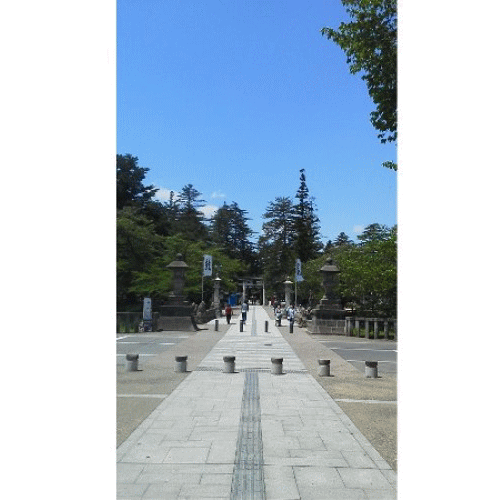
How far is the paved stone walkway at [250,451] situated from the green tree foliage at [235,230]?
201 feet

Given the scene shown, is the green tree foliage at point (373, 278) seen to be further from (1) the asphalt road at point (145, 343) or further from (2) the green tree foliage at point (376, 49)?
(2) the green tree foliage at point (376, 49)

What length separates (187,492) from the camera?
14.1ft

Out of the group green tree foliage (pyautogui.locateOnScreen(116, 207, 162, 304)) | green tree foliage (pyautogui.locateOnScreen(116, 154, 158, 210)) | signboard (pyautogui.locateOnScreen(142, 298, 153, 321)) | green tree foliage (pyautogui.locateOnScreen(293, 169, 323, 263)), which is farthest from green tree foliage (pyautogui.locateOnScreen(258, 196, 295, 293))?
signboard (pyautogui.locateOnScreen(142, 298, 153, 321))

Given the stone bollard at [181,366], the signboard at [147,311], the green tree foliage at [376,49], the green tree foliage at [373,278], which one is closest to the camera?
the green tree foliage at [376,49]

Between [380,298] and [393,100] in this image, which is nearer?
[393,100]

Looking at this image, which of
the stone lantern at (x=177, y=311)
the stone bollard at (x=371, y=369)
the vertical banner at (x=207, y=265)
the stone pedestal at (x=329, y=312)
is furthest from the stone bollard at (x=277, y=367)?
the vertical banner at (x=207, y=265)

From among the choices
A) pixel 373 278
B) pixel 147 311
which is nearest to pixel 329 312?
pixel 373 278

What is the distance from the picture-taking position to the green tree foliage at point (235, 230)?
70.9m

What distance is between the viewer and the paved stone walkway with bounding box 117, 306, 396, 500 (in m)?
4.43

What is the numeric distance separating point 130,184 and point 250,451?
3921cm

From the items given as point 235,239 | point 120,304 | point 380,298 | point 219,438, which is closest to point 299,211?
point 235,239
